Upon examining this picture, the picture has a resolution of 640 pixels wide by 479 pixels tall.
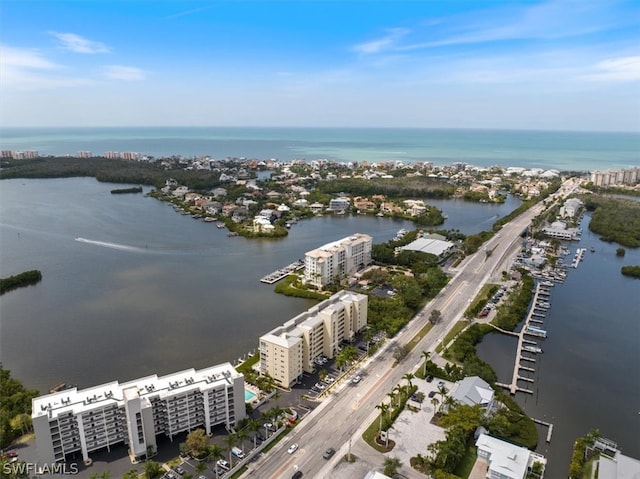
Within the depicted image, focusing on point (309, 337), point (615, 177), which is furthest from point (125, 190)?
point (615, 177)

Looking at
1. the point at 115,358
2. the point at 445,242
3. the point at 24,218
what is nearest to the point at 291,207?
the point at 445,242

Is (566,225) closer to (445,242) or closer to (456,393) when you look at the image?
(445,242)

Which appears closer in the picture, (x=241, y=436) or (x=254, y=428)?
→ (x=241, y=436)

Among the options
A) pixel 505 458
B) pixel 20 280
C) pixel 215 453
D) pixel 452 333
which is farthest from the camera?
pixel 20 280

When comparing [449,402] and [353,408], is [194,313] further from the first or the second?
[449,402]

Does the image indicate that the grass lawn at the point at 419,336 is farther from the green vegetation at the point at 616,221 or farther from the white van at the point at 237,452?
the green vegetation at the point at 616,221

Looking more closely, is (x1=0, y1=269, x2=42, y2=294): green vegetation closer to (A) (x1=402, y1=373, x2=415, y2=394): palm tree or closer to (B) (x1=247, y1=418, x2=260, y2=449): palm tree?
(B) (x1=247, y1=418, x2=260, y2=449): palm tree

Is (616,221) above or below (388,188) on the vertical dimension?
below
